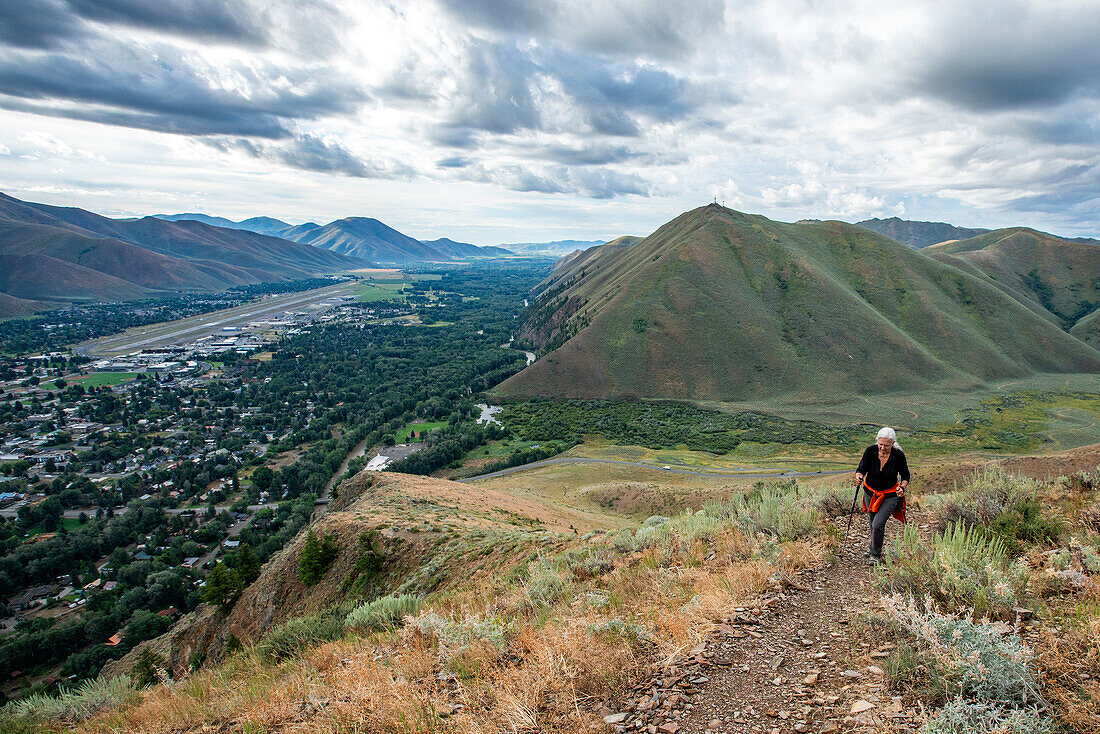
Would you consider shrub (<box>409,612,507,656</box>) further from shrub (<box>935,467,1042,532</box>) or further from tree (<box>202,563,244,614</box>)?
tree (<box>202,563,244,614</box>)

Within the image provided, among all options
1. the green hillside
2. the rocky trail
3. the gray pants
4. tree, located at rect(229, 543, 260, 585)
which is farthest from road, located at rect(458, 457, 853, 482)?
the green hillside

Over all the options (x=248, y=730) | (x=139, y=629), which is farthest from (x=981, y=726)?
(x=139, y=629)

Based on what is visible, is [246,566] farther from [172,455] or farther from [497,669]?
[172,455]

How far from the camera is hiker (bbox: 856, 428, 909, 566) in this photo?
7.54 metres

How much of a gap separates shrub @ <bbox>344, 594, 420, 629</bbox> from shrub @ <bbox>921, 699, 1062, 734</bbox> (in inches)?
325

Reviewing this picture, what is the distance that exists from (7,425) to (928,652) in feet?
420

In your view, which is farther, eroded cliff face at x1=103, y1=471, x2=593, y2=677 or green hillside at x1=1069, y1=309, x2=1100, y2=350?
green hillside at x1=1069, y1=309, x2=1100, y2=350

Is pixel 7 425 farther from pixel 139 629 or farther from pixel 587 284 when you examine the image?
pixel 587 284

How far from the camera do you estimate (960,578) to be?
213 inches

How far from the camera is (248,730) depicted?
5656 mm

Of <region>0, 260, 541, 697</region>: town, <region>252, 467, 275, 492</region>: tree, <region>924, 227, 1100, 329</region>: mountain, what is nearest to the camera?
<region>0, 260, 541, 697</region>: town

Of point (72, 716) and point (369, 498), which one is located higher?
point (72, 716)

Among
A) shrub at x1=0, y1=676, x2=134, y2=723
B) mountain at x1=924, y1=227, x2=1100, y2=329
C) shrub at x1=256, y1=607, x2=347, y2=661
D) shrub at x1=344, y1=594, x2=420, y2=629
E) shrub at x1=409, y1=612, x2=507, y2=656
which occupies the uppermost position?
mountain at x1=924, y1=227, x2=1100, y2=329

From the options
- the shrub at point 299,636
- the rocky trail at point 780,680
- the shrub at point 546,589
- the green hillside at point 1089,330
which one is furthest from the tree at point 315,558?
the green hillside at point 1089,330
